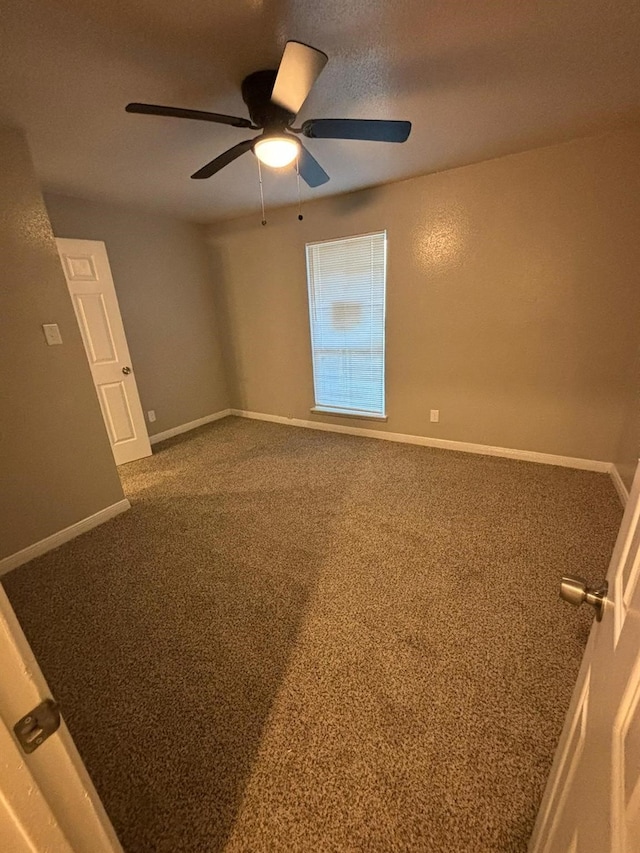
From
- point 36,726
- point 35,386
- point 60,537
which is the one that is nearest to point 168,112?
point 35,386

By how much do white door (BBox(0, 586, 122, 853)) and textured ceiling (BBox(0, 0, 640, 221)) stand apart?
193cm

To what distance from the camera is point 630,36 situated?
55.0 inches

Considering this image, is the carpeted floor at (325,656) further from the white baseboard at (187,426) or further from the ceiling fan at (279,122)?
the ceiling fan at (279,122)

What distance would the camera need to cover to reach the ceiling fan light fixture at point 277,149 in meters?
1.59

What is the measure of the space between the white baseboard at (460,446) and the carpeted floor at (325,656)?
0.13 m

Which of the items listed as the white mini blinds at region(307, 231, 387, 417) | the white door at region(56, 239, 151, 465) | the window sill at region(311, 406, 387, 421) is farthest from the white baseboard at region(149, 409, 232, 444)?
the white mini blinds at region(307, 231, 387, 417)

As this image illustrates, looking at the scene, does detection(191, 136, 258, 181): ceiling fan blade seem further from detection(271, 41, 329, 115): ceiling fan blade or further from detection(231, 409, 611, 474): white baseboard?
detection(231, 409, 611, 474): white baseboard

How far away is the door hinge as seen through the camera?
0.42 m

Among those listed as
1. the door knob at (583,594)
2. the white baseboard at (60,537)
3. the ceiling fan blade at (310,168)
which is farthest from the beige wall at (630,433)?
the white baseboard at (60,537)

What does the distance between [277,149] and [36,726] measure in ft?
6.83

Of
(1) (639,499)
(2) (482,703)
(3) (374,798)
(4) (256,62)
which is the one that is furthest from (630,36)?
(3) (374,798)

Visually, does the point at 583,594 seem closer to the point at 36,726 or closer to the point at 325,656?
the point at 36,726

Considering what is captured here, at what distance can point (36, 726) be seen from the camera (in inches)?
16.9

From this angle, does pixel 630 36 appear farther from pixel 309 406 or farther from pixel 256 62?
pixel 309 406
